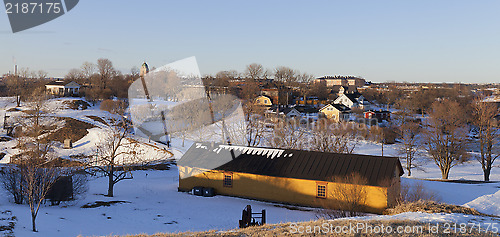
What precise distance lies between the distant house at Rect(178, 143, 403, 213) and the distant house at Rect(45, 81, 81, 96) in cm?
6001

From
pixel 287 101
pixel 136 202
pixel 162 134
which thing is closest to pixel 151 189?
pixel 136 202

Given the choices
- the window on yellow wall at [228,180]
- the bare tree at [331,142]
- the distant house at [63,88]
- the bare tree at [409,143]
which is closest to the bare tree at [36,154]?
the window on yellow wall at [228,180]

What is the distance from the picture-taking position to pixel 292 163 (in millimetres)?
22156

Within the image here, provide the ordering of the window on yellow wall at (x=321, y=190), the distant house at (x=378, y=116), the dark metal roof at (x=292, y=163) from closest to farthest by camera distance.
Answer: the dark metal roof at (x=292, y=163), the window on yellow wall at (x=321, y=190), the distant house at (x=378, y=116)

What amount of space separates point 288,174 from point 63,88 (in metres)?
71.7

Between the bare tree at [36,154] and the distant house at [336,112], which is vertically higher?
the distant house at [336,112]

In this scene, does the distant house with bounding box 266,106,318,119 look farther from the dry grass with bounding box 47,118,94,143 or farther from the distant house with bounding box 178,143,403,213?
the distant house with bounding box 178,143,403,213

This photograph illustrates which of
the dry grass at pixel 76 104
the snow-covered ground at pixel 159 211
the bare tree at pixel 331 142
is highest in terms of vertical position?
the dry grass at pixel 76 104

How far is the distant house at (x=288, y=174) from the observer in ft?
64.8

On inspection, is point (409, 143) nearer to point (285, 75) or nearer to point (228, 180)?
point (228, 180)

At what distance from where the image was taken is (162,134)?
48.9 m

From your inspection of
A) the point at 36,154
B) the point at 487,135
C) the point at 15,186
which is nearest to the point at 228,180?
the point at 15,186

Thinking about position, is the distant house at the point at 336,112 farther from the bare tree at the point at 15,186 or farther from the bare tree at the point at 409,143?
the bare tree at the point at 15,186

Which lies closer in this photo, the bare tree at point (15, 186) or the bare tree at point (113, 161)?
the bare tree at point (15, 186)
